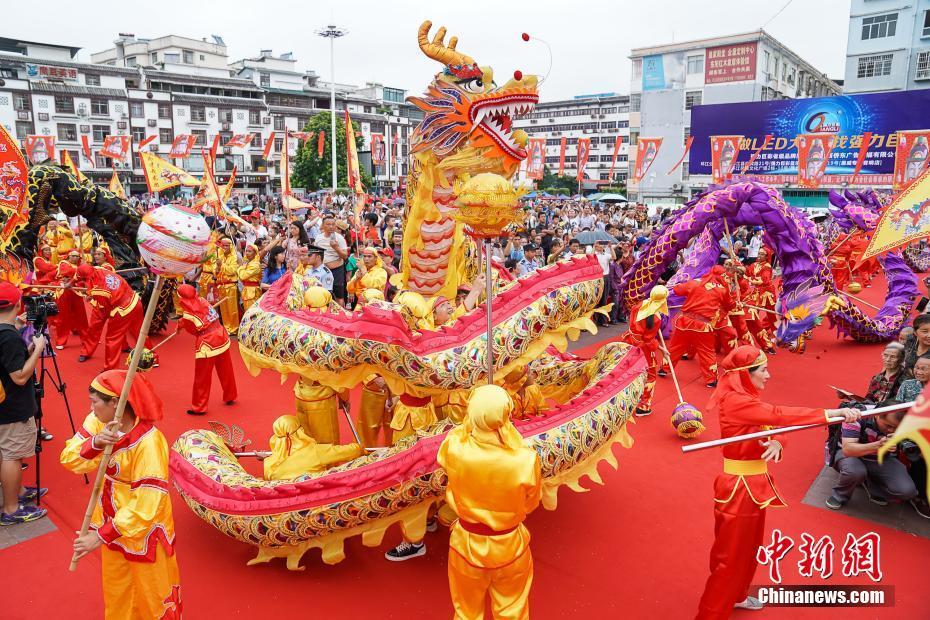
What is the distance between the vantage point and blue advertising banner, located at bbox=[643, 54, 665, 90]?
114ft

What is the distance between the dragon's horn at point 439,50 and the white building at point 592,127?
45599mm

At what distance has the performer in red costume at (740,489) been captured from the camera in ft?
9.25

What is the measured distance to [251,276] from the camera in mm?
8039

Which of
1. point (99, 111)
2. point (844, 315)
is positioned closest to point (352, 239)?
point (844, 315)

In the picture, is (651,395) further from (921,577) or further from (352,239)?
(352,239)

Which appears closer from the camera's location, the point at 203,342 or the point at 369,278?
the point at 369,278

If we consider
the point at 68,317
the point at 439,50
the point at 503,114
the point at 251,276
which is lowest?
the point at 68,317

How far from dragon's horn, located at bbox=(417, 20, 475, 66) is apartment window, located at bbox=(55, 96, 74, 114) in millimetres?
37131

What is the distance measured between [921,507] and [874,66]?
29.9 m

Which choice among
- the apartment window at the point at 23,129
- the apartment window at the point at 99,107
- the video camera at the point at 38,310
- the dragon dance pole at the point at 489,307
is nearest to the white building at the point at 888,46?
the dragon dance pole at the point at 489,307

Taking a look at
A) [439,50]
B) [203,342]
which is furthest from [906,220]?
[203,342]

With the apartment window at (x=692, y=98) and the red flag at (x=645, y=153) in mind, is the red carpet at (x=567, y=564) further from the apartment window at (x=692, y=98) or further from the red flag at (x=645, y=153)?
the apartment window at (x=692, y=98)

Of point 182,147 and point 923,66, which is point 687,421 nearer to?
point 182,147

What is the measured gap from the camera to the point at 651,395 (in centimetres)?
626
